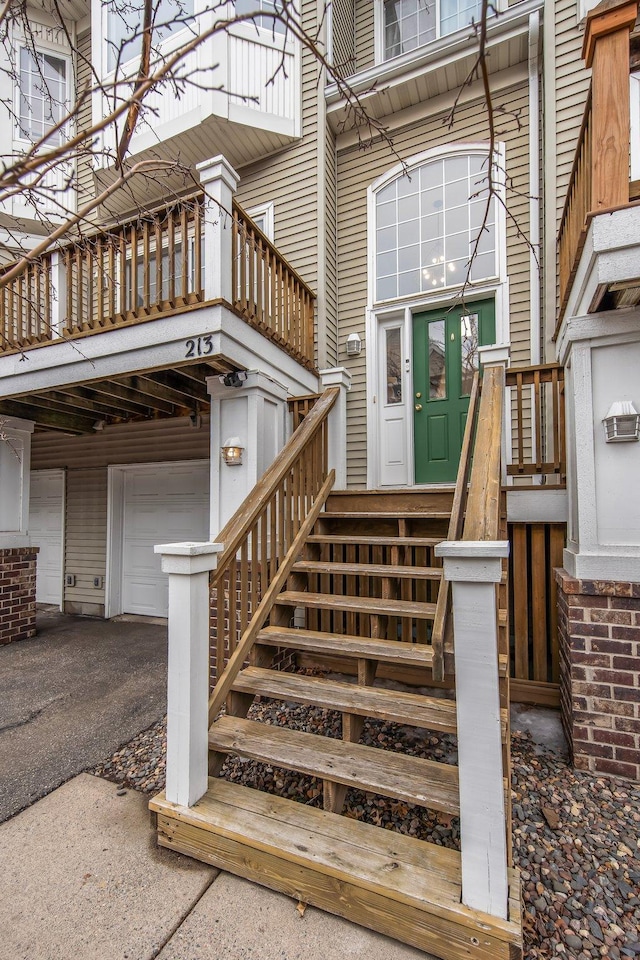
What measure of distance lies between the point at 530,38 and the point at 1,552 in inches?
278

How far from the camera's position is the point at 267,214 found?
505 centimetres

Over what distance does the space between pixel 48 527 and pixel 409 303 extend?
5.56m

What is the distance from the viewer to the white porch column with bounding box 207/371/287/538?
330cm

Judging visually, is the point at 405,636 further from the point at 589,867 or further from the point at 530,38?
the point at 530,38

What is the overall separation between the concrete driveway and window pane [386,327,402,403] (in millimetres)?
3380

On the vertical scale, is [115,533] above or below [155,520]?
below

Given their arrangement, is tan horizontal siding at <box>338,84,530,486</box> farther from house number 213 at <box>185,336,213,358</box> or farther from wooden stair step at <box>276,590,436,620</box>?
wooden stair step at <box>276,590,436,620</box>

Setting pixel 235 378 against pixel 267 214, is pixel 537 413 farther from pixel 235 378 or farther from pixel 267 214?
pixel 267 214

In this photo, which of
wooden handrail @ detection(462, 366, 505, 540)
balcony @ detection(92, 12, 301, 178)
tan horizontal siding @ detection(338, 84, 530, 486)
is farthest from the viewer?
balcony @ detection(92, 12, 301, 178)

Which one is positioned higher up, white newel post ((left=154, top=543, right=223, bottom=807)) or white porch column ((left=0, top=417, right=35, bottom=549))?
white porch column ((left=0, top=417, right=35, bottom=549))

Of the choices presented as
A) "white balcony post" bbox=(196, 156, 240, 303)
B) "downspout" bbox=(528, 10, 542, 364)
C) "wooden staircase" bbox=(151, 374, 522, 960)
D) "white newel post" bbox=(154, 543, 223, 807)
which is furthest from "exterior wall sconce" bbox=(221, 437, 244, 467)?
"downspout" bbox=(528, 10, 542, 364)

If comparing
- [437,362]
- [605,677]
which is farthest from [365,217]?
[605,677]

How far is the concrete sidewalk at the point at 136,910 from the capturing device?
1409mm

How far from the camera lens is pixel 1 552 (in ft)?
15.4
